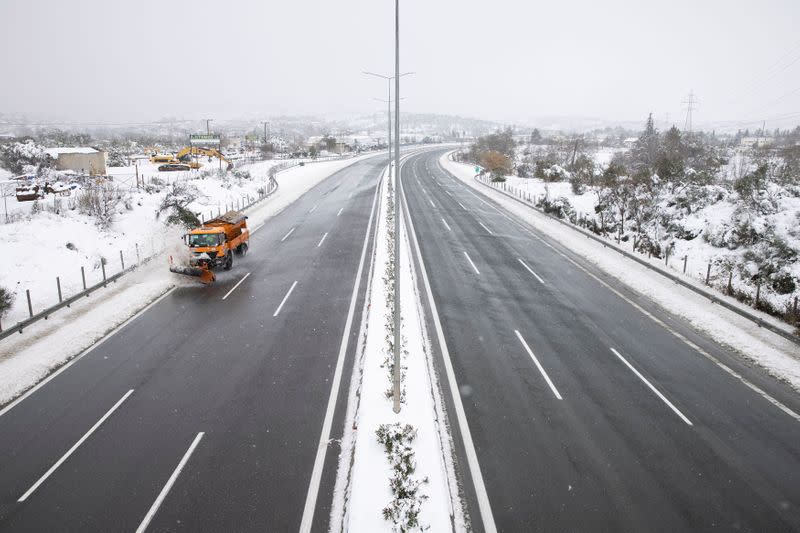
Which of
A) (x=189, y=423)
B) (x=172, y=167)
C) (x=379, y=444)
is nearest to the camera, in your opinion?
(x=379, y=444)

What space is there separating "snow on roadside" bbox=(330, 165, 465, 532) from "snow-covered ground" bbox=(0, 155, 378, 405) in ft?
28.7

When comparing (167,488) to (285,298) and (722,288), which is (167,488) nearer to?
(285,298)

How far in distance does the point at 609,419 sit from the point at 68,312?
60.2 ft

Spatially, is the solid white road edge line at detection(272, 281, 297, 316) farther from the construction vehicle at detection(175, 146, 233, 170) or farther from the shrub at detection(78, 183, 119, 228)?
the construction vehicle at detection(175, 146, 233, 170)

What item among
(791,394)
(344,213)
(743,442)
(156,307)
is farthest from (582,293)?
(344,213)

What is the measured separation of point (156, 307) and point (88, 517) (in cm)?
1123

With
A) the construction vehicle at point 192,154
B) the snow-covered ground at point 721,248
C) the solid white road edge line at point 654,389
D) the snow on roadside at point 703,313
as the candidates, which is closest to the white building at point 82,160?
the construction vehicle at point 192,154

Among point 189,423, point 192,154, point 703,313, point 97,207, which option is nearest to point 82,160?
point 192,154

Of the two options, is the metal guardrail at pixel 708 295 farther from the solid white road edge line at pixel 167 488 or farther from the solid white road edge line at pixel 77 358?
the solid white road edge line at pixel 77 358

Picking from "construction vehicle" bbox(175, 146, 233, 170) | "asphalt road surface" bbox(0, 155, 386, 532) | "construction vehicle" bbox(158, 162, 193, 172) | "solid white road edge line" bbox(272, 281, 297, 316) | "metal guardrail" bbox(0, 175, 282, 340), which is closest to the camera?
"asphalt road surface" bbox(0, 155, 386, 532)

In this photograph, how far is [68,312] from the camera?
57.7ft

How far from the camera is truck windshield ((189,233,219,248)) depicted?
22.6 metres

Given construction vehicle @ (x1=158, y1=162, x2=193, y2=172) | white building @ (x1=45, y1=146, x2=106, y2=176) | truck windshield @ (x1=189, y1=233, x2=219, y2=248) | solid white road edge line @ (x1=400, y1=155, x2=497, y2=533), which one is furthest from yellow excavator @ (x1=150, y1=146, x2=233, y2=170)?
solid white road edge line @ (x1=400, y1=155, x2=497, y2=533)

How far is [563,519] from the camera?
26.3 ft
